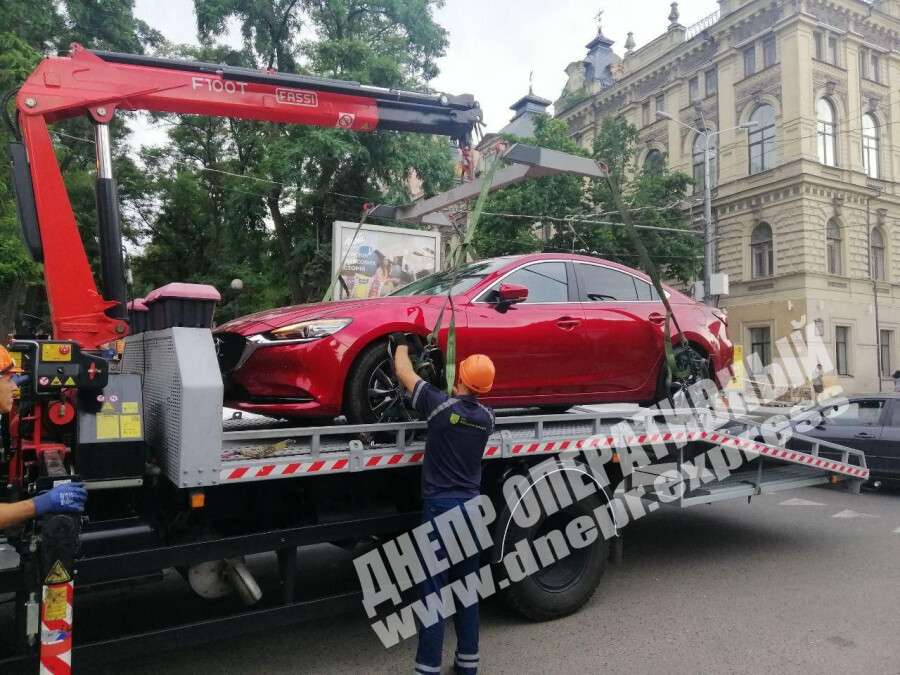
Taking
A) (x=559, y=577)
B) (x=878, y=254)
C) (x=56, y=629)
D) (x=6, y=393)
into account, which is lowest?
(x=559, y=577)

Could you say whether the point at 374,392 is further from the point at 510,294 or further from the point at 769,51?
the point at 769,51

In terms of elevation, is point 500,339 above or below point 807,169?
below

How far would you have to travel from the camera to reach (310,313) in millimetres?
4234

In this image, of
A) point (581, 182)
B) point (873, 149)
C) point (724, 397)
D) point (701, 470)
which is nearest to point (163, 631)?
point (701, 470)

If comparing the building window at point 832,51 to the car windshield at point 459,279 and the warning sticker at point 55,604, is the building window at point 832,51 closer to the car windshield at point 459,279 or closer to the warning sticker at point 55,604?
the car windshield at point 459,279

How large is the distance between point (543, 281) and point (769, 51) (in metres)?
25.3

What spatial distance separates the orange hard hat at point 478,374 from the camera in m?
3.73

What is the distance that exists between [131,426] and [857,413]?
888cm

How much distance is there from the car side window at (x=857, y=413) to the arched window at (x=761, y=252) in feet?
58.4

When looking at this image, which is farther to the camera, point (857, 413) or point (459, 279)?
point (857, 413)

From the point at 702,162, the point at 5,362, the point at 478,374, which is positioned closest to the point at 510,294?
the point at 478,374

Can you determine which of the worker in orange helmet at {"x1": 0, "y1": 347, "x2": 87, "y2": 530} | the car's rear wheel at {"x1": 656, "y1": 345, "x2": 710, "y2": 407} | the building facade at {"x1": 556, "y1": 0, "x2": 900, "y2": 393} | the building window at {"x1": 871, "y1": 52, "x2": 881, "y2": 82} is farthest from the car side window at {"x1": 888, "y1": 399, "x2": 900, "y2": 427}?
the building window at {"x1": 871, "y1": 52, "x2": 881, "y2": 82}

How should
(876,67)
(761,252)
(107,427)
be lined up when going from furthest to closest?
(876,67)
(761,252)
(107,427)

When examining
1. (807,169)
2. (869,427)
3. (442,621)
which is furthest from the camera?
(807,169)
